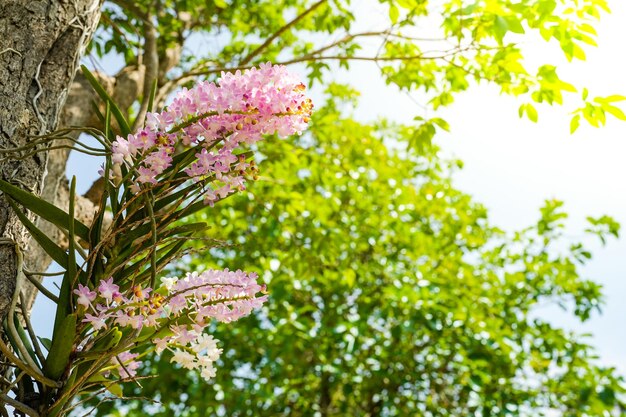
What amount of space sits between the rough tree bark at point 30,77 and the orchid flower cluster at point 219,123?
254 millimetres

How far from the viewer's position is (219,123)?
3.48 feet

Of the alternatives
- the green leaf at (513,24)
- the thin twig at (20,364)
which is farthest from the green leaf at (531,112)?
the thin twig at (20,364)

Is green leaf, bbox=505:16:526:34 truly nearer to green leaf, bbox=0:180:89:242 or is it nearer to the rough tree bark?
the rough tree bark

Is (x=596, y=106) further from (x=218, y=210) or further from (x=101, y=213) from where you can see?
(x=218, y=210)

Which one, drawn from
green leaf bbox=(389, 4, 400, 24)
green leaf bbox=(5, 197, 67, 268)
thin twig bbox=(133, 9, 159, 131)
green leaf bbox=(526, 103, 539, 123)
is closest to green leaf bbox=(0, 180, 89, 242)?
green leaf bbox=(5, 197, 67, 268)

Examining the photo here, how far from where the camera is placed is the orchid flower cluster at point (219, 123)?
3.44ft

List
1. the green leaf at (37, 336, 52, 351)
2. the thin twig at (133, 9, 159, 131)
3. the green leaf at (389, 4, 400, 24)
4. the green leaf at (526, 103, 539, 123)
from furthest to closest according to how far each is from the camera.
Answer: the thin twig at (133, 9, 159, 131)
the green leaf at (389, 4, 400, 24)
the green leaf at (526, 103, 539, 123)
the green leaf at (37, 336, 52, 351)

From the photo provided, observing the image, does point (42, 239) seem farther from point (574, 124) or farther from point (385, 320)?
point (385, 320)

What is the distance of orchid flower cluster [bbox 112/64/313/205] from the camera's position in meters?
1.05

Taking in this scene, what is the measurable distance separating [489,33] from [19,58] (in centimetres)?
187

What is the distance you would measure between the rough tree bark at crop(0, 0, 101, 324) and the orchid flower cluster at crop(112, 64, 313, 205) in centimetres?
25

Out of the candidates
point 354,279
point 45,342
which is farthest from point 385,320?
point 45,342

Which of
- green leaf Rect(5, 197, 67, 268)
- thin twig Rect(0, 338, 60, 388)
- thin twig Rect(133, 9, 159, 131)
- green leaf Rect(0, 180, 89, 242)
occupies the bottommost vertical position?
thin twig Rect(0, 338, 60, 388)

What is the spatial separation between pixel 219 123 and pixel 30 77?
1.52ft
